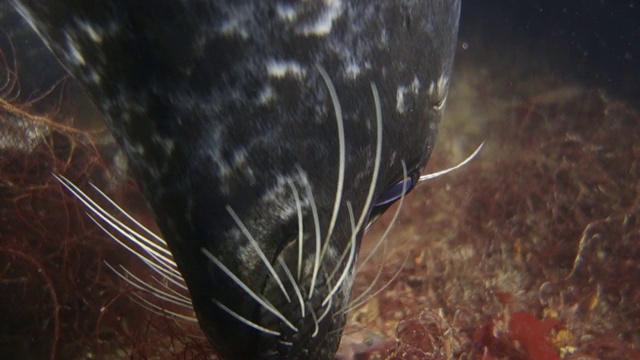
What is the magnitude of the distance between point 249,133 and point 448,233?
141 inches

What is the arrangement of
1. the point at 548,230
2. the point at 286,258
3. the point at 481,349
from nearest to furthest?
the point at 286,258
the point at 481,349
the point at 548,230

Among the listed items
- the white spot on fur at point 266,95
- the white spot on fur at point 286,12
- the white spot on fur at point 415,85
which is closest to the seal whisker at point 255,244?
the white spot on fur at point 266,95

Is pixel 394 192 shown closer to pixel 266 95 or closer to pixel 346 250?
pixel 346 250

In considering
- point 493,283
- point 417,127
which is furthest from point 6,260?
point 493,283

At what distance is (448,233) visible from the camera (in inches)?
189

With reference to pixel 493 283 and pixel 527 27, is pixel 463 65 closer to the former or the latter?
pixel 527 27

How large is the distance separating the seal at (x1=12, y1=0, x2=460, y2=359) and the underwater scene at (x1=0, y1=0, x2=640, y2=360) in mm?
276

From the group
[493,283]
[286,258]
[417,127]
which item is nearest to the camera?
[286,258]

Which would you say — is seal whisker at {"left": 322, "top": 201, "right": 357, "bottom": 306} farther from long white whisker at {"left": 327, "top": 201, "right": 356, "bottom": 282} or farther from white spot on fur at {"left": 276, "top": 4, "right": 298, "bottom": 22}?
white spot on fur at {"left": 276, "top": 4, "right": 298, "bottom": 22}

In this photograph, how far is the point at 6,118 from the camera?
151 inches

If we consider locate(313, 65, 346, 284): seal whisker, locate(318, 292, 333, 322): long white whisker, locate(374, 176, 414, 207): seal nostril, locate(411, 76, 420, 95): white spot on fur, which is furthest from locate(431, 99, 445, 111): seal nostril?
locate(318, 292, 333, 322): long white whisker

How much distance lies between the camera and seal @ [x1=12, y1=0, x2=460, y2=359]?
149cm

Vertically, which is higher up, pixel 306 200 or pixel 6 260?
pixel 306 200

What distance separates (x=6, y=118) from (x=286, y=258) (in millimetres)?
3239
